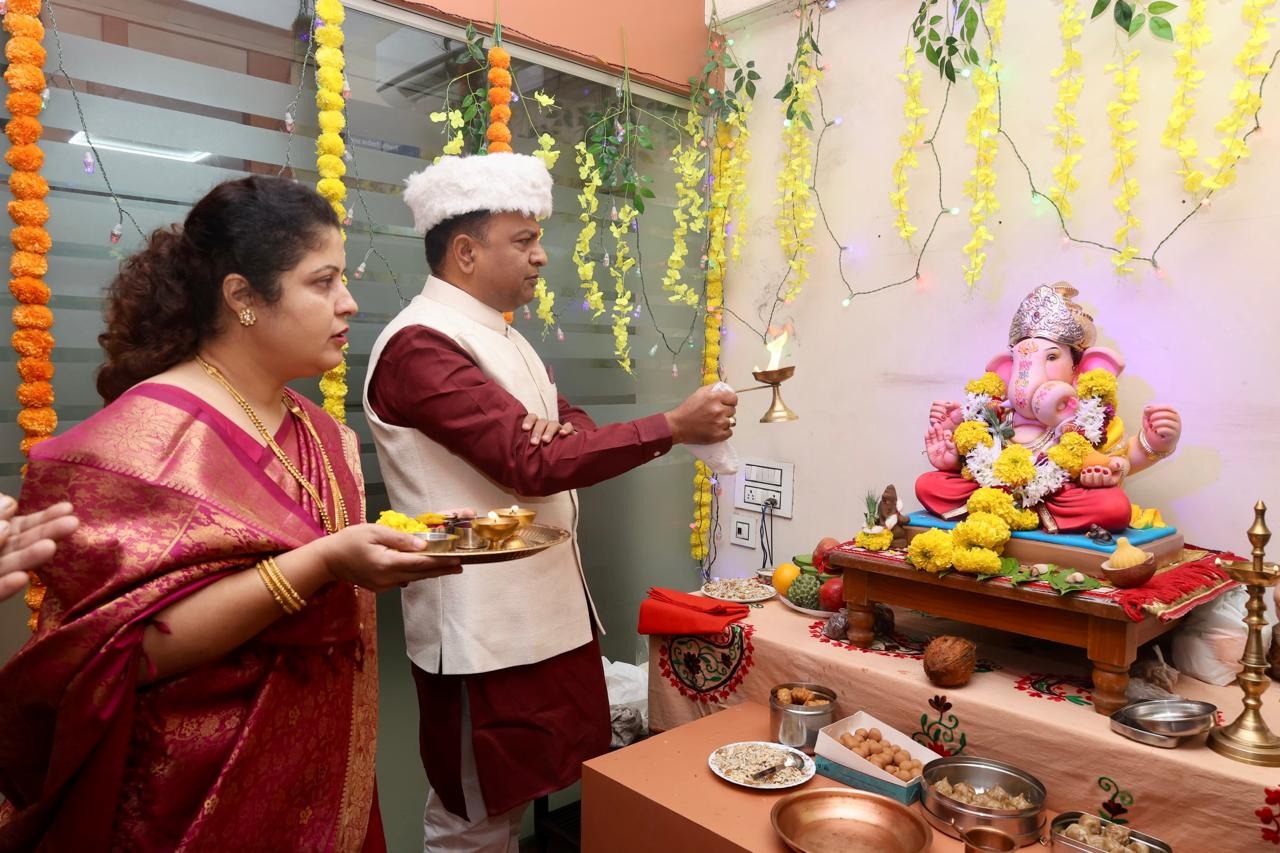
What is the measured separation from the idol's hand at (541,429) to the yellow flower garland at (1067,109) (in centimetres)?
186

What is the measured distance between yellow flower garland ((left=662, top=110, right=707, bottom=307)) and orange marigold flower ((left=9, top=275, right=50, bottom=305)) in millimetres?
2327

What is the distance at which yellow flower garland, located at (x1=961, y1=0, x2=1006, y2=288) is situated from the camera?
2975 millimetres

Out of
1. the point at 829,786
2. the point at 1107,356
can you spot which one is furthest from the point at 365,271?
the point at 1107,356

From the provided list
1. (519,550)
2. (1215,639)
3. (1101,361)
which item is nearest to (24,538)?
(519,550)

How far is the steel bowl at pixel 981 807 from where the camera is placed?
1890mm

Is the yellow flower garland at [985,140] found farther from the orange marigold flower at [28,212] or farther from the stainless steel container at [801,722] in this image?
the orange marigold flower at [28,212]

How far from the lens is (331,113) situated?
2639 millimetres

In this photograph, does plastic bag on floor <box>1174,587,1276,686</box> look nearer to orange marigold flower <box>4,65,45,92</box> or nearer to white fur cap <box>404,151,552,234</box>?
white fur cap <box>404,151,552,234</box>

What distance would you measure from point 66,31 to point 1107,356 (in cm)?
293

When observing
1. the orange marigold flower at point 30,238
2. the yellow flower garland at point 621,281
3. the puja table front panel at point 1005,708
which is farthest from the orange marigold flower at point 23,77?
the puja table front panel at point 1005,708

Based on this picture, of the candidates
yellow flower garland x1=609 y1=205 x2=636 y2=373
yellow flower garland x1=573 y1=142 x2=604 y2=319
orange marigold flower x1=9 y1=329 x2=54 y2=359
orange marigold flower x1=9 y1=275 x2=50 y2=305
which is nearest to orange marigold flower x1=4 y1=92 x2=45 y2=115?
orange marigold flower x1=9 y1=275 x2=50 y2=305

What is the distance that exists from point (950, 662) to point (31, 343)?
2.46 metres

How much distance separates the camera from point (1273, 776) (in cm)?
181

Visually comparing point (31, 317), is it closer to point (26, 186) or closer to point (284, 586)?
point (26, 186)
